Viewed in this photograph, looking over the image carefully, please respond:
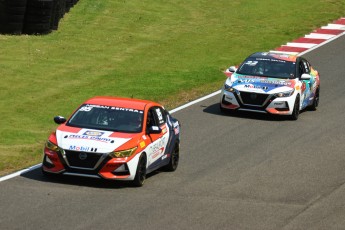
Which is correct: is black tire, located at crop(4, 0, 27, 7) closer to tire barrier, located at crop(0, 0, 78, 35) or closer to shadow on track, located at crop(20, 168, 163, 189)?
tire barrier, located at crop(0, 0, 78, 35)

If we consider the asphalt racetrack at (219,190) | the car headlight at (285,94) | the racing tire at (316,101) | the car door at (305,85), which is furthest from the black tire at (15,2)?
the car headlight at (285,94)

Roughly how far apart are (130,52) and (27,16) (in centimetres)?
337

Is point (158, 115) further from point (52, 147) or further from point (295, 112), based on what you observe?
point (295, 112)

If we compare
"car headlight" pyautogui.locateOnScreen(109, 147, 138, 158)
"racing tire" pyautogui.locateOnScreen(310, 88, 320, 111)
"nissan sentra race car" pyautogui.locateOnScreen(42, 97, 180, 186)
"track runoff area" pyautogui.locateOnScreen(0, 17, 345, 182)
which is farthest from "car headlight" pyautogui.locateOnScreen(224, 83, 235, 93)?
"track runoff area" pyautogui.locateOnScreen(0, 17, 345, 182)

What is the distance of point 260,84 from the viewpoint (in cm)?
2470

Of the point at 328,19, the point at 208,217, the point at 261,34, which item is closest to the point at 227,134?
the point at 208,217

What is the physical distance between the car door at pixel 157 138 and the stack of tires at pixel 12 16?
1357 centimetres

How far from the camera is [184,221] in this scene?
1466 cm

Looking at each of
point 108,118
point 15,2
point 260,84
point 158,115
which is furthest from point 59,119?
point 15,2

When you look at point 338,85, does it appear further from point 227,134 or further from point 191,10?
point 191,10

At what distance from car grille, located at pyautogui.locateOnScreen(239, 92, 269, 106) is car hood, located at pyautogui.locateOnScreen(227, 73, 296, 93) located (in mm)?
93

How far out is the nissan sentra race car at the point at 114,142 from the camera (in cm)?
1653

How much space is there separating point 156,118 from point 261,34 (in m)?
19.6

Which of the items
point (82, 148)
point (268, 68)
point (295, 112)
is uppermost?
point (82, 148)
